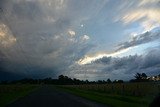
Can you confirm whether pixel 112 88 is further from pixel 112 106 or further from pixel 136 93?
pixel 112 106

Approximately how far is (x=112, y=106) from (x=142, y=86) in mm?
26156

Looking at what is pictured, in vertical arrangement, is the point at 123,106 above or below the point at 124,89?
below

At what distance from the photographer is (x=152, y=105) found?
3164 mm

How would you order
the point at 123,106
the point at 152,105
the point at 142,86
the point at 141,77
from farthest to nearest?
the point at 141,77, the point at 142,86, the point at 123,106, the point at 152,105

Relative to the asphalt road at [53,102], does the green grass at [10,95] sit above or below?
above

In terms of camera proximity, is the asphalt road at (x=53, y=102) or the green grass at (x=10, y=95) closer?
the asphalt road at (x=53, y=102)

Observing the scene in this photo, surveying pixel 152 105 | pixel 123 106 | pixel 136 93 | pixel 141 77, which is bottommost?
pixel 152 105

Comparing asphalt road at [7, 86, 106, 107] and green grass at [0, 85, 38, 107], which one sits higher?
green grass at [0, 85, 38, 107]

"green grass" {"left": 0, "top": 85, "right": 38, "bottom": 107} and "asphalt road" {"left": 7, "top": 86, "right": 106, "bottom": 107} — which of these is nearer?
"asphalt road" {"left": 7, "top": 86, "right": 106, "bottom": 107}

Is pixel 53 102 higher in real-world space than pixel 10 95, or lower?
lower

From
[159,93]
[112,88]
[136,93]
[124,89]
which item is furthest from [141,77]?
[159,93]

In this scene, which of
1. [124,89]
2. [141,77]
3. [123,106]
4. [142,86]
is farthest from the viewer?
[141,77]

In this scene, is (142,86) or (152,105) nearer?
(152,105)

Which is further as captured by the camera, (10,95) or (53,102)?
(10,95)
